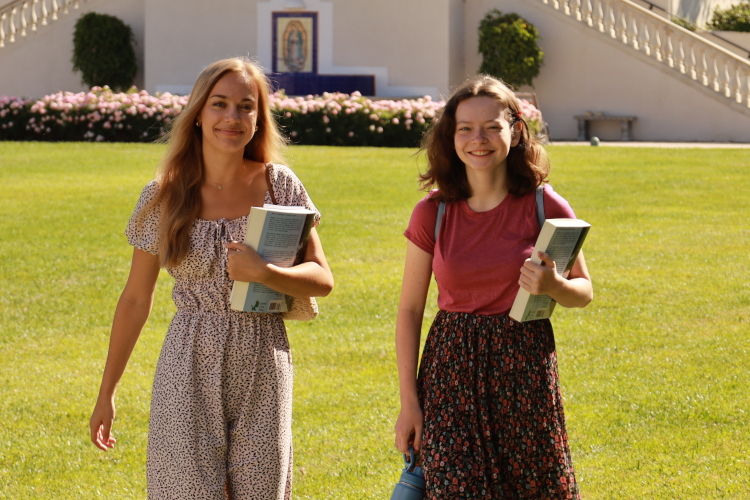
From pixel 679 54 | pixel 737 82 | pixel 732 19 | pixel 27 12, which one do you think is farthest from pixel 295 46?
pixel 732 19

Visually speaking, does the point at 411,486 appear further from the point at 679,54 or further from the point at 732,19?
the point at 732,19

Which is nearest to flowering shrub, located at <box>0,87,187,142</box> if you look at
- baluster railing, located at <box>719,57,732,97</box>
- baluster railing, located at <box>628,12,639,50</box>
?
baluster railing, located at <box>628,12,639,50</box>

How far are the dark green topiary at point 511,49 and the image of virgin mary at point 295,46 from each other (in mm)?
4886

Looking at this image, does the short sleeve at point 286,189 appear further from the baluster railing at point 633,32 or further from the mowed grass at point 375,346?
the baluster railing at point 633,32

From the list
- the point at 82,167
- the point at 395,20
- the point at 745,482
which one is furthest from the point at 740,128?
the point at 745,482

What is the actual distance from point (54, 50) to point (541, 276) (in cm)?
2714

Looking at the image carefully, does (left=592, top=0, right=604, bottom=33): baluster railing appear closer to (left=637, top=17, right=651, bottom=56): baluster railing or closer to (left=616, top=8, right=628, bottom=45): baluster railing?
(left=616, top=8, right=628, bottom=45): baluster railing

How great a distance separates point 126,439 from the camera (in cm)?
484

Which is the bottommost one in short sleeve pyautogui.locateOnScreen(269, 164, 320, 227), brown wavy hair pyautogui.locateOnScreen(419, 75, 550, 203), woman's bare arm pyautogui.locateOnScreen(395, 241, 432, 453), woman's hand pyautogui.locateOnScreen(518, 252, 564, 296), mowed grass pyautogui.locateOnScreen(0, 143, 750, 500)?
mowed grass pyautogui.locateOnScreen(0, 143, 750, 500)

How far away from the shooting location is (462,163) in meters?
2.93

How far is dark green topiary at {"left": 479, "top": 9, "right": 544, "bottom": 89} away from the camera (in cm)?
2338

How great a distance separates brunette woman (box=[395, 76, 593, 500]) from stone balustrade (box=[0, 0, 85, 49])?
87.6 feet

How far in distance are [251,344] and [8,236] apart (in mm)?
7650

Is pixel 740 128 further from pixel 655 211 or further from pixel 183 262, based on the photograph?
pixel 183 262
